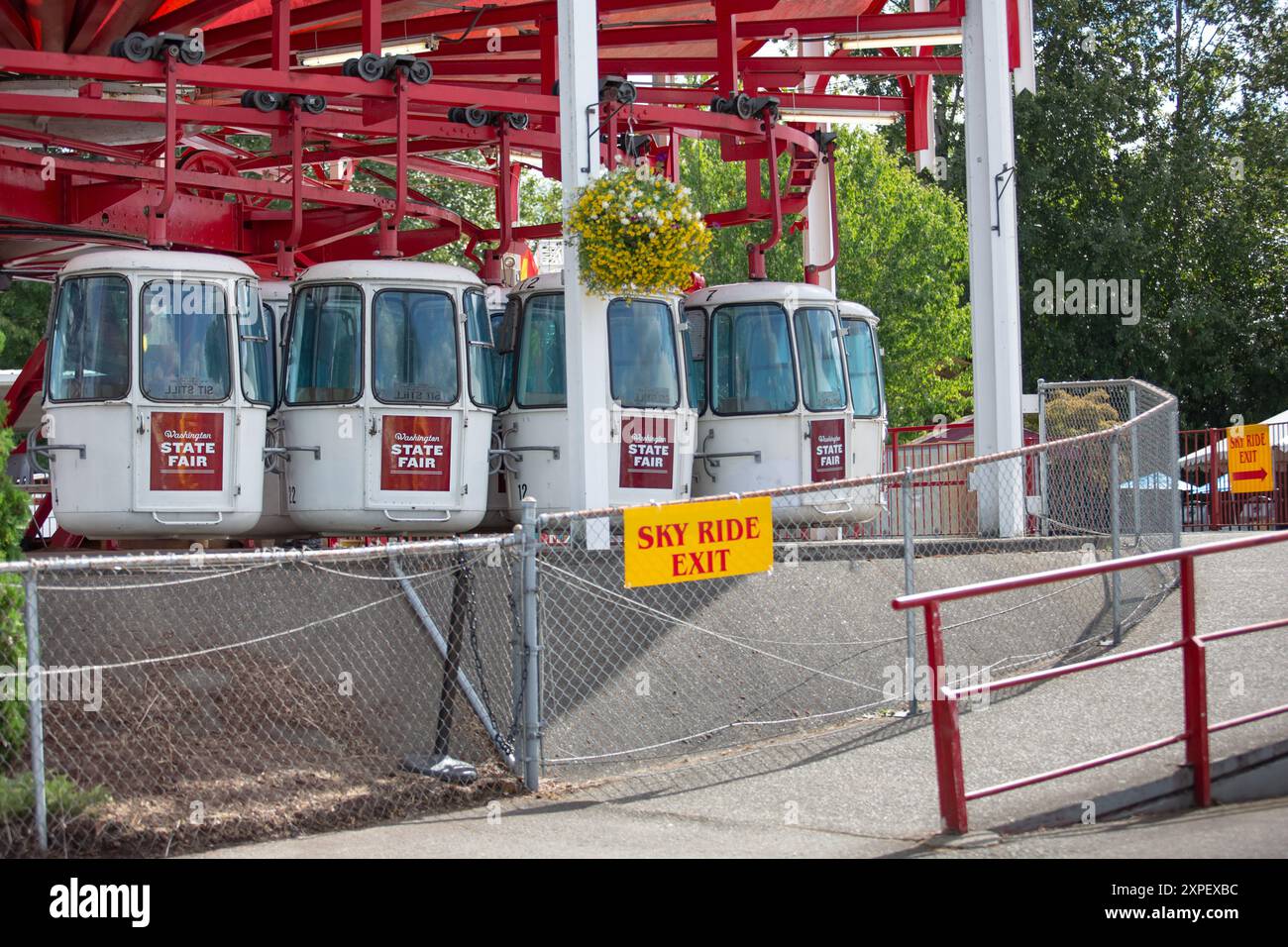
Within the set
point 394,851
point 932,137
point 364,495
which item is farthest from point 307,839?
point 932,137

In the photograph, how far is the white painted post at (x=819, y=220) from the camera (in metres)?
22.0

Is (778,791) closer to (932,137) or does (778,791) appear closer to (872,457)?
(872,457)

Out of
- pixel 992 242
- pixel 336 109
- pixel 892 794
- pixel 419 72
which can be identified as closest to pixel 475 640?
pixel 892 794

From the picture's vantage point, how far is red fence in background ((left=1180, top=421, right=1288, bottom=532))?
86.6ft

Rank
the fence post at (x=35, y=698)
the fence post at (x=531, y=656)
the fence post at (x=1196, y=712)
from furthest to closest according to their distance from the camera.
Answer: the fence post at (x=531, y=656) < the fence post at (x=1196, y=712) < the fence post at (x=35, y=698)

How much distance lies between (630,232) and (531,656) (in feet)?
15.5

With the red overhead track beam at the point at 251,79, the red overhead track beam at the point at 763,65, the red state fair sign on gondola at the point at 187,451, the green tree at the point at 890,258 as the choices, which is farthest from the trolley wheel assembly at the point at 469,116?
the green tree at the point at 890,258

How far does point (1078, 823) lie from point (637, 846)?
2.26 meters

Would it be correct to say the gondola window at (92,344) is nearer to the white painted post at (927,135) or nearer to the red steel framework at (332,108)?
the red steel framework at (332,108)

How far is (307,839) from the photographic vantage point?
8539mm

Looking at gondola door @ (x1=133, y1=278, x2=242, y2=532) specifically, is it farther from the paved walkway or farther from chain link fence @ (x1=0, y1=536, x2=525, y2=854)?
the paved walkway

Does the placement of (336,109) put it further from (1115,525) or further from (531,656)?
(531,656)

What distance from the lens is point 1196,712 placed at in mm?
8016

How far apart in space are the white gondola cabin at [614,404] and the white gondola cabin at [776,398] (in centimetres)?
72
